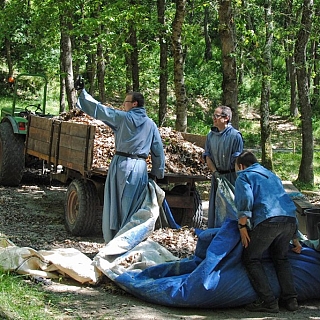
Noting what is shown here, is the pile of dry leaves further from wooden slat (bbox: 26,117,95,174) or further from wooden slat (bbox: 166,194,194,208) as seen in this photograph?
wooden slat (bbox: 166,194,194,208)

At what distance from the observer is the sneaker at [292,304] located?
5.75 m

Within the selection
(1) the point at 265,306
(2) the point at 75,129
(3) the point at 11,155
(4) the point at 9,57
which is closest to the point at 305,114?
(3) the point at 11,155

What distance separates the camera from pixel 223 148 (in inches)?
313

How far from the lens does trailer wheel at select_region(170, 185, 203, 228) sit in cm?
942

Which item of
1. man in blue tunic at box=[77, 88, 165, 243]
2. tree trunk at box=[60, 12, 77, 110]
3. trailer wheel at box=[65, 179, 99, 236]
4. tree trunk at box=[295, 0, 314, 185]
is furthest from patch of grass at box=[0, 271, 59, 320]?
tree trunk at box=[60, 12, 77, 110]

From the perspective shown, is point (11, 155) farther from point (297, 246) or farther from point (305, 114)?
point (297, 246)

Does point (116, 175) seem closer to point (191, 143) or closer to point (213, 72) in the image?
point (191, 143)

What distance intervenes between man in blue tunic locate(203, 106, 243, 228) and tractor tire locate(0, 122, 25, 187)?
224 inches

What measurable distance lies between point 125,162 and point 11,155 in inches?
209

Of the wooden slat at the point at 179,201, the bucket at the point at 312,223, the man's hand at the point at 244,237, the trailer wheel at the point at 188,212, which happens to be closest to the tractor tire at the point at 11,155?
the trailer wheel at the point at 188,212

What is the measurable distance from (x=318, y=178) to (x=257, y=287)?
13.2m

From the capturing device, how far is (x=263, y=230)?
570 cm

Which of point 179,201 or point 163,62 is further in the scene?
point 163,62

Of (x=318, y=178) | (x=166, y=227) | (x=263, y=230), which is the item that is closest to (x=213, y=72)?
(x=318, y=178)
